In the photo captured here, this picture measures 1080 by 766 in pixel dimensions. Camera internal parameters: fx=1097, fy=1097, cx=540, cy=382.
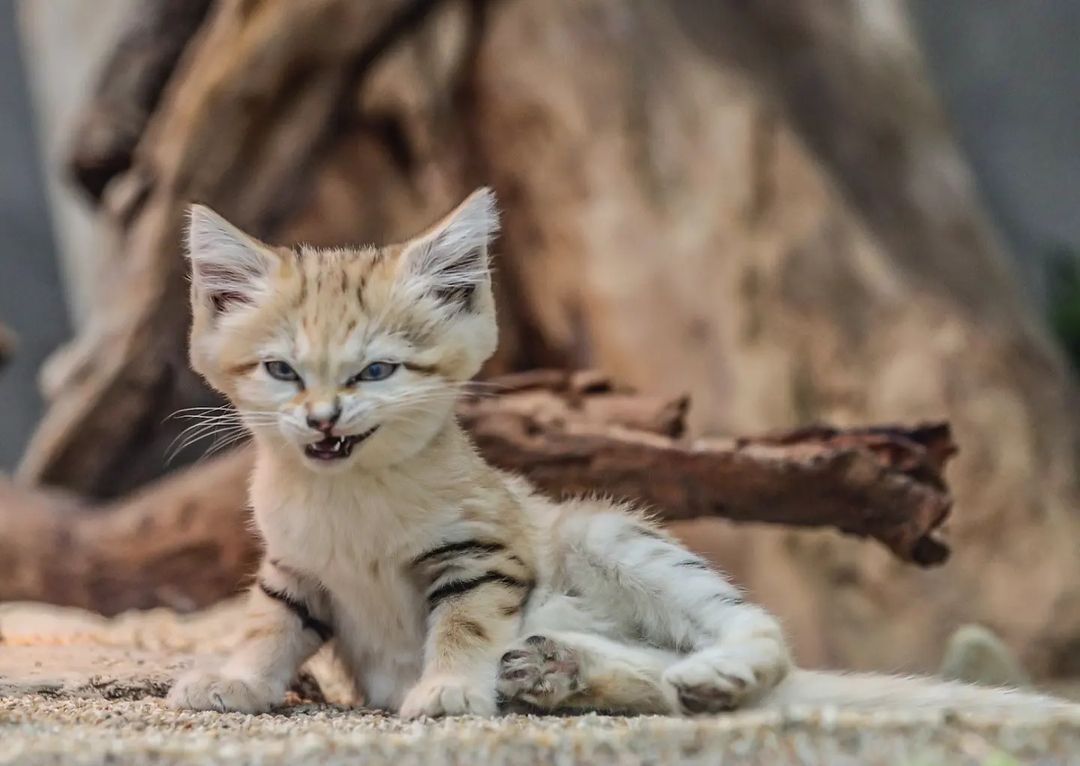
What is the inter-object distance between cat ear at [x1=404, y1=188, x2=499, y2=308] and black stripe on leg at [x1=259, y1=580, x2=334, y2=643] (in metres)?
0.73

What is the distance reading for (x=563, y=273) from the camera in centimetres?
468

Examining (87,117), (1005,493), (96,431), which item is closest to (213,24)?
(87,117)

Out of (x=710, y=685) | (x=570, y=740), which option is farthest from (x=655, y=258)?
(x=570, y=740)

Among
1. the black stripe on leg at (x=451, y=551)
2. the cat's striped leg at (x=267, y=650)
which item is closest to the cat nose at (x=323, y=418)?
the black stripe on leg at (x=451, y=551)

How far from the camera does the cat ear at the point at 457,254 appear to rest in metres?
2.35

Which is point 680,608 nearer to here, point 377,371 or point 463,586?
point 463,586

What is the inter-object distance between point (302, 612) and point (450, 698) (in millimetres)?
580

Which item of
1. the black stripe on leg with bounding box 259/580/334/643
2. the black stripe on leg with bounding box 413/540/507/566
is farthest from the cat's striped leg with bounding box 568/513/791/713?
the black stripe on leg with bounding box 259/580/334/643

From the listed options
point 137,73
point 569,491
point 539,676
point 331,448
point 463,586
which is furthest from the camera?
point 137,73

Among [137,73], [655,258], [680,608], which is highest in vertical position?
[137,73]

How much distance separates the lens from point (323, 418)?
2.03 m

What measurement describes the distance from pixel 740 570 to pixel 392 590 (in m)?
2.44

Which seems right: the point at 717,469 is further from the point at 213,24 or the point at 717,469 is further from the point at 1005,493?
the point at 213,24

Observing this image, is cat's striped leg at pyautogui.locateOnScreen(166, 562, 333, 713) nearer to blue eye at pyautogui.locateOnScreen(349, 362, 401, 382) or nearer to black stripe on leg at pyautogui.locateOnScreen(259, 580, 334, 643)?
black stripe on leg at pyautogui.locateOnScreen(259, 580, 334, 643)
